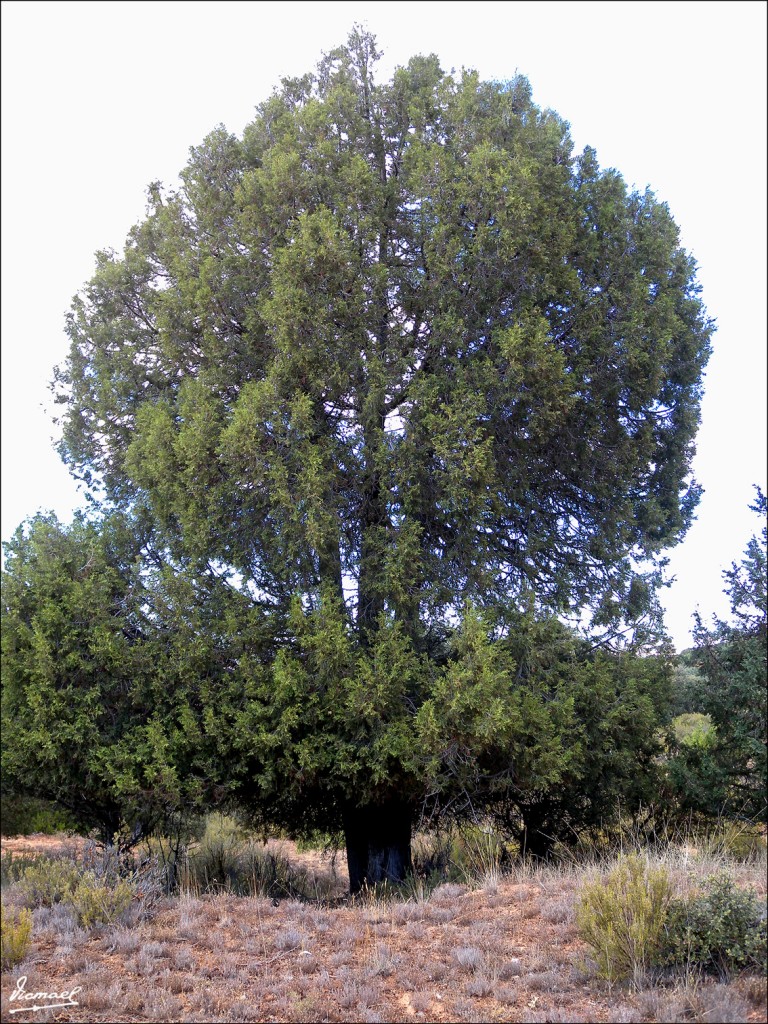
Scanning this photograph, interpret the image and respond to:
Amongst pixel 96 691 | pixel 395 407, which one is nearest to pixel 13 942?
pixel 96 691

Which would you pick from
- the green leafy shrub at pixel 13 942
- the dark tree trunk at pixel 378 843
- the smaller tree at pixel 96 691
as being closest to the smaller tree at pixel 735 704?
the dark tree trunk at pixel 378 843

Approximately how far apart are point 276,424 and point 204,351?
5.45 ft

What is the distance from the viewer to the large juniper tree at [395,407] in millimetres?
8570

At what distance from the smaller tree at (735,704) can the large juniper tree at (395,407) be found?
1308 millimetres

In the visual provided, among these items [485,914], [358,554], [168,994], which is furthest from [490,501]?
[168,994]

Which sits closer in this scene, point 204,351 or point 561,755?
point 561,755

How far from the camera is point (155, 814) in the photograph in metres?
8.78

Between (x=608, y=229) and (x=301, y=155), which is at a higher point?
(x=301, y=155)

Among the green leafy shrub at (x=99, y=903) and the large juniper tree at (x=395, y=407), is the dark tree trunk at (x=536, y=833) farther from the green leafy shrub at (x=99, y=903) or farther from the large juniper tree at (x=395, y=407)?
the green leafy shrub at (x=99, y=903)

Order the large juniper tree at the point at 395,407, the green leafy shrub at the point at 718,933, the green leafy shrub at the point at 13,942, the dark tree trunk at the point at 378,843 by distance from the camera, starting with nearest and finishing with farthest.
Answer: the green leafy shrub at the point at 718,933 < the green leafy shrub at the point at 13,942 < the large juniper tree at the point at 395,407 < the dark tree trunk at the point at 378,843

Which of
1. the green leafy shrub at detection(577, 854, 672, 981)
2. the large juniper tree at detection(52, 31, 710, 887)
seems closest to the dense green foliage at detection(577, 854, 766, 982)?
the green leafy shrub at detection(577, 854, 672, 981)

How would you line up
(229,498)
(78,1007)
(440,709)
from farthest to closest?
(229,498) → (440,709) → (78,1007)

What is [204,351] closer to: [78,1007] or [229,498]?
[229,498]

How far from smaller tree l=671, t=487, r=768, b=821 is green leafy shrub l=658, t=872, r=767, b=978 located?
420cm
